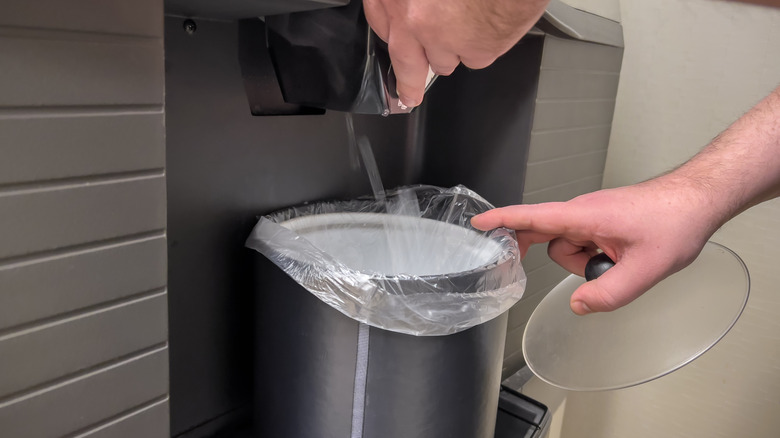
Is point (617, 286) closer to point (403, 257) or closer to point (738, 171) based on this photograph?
point (738, 171)

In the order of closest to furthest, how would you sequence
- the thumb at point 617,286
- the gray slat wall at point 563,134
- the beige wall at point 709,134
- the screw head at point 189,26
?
the thumb at point 617,286, the screw head at point 189,26, the gray slat wall at point 563,134, the beige wall at point 709,134

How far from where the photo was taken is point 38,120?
0.33 metres

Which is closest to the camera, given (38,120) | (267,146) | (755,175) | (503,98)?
(38,120)

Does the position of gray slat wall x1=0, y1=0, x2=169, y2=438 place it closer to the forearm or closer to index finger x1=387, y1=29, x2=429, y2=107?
index finger x1=387, y1=29, x2=429, y2=107

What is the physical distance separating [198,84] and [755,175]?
0.58 meters

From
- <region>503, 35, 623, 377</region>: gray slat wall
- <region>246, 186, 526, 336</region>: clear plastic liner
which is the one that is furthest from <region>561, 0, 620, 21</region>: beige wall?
<region>246, 186, 526, 336</region>: clear plastic liner

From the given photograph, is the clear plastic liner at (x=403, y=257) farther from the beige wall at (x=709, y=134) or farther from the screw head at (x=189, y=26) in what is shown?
the beige wall at (x=709, y=134)

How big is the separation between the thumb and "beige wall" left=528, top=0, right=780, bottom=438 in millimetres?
580

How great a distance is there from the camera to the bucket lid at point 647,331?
1.78ft

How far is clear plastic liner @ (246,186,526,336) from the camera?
539 millimetres

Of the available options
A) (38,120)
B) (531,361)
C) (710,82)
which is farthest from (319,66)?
(710,82)

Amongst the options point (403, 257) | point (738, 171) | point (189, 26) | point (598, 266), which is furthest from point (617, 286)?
point (189, 26)

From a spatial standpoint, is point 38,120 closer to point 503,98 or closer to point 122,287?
point 122,287

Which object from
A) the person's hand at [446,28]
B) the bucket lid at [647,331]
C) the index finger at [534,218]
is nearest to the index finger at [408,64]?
the person's hand at [446,28]
